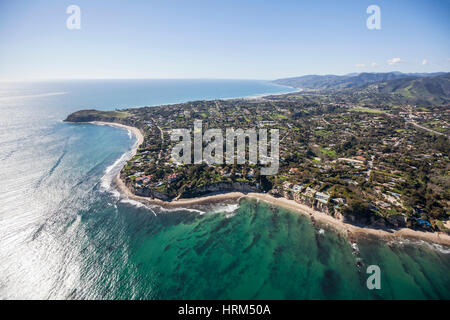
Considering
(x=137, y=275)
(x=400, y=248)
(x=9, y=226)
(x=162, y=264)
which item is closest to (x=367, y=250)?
(x=400, y=248)

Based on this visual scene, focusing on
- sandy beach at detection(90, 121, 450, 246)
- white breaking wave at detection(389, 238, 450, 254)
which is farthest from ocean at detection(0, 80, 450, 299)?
sandy beach at detection(90, 121, 450, 246)

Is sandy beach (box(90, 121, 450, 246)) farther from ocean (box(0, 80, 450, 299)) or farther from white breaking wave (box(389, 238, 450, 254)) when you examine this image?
ocean (box(0, 80, 450, 299))

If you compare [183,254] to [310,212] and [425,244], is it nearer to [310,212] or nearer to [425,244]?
[310,212]

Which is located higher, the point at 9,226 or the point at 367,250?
the point at 9,226

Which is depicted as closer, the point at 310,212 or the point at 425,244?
the point at 425,244

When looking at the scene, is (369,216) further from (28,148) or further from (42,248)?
(28,148)

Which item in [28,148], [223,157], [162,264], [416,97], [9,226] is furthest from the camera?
[416,97]

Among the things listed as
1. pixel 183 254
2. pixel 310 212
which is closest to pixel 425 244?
pixel 310 212
